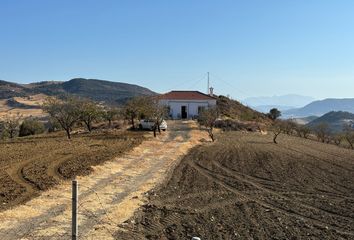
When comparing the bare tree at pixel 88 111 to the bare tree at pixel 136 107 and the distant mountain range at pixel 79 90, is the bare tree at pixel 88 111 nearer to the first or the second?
the bare tree at pixel 136 107

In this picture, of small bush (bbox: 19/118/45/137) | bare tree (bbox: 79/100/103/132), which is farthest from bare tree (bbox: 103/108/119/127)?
small bush (bbox: 19/118/45/137)

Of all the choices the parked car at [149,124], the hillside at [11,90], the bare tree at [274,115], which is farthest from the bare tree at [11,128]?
the hillside at [11,90]

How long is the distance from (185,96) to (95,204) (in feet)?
187

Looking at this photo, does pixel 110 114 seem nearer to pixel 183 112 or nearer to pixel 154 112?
pixel 154 112

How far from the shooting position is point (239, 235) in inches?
480

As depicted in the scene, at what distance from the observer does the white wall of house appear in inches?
2731

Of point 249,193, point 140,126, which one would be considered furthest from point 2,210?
point 140,126

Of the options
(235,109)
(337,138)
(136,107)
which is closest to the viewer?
(136,107)

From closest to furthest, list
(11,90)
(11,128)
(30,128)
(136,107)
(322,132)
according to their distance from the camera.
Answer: (136,107) < (322,132) < (11,128) < (30,128) < (11,90)

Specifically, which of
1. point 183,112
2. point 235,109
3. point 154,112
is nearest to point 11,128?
point 183,112

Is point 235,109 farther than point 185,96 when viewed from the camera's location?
Yes

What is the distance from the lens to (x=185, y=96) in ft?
235

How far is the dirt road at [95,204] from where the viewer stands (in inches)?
477

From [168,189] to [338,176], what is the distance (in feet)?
31.8
